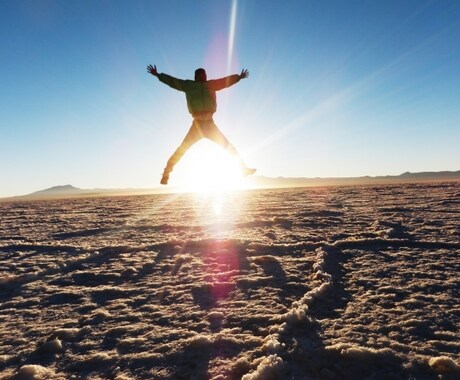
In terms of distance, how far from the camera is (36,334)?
5.86 ft

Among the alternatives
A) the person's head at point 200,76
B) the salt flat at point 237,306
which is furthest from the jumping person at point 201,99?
the salt flat at point 237,306

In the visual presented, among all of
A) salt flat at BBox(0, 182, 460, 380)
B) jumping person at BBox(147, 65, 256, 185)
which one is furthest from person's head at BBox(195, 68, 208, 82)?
salt flat at BBox(0, 182, 460, 380)

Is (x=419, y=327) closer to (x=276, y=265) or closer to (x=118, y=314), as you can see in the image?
(x=276, y=265)

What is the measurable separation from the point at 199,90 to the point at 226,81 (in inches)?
19.9

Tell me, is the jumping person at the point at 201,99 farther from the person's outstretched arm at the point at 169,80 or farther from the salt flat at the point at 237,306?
the salt flat at the point at 237,306

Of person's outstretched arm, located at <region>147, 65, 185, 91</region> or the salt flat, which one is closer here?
the salt flat

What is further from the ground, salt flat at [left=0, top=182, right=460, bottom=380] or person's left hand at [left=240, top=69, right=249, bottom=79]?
person's left hand at [left=240, top=69, right=249, bottom=79]

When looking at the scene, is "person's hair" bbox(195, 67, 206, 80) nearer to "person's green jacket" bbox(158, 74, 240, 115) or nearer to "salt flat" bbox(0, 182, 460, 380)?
"person's green jacket" bbox(158, 74, 240, 115)

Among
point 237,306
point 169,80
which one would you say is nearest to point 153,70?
point 169,80

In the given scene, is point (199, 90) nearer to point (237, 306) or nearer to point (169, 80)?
point (169, 80)

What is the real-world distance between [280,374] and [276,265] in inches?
55.1

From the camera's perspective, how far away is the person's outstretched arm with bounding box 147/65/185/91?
5.92 meters

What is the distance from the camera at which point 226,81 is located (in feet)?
19.9

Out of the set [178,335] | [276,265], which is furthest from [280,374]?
[276,265]
